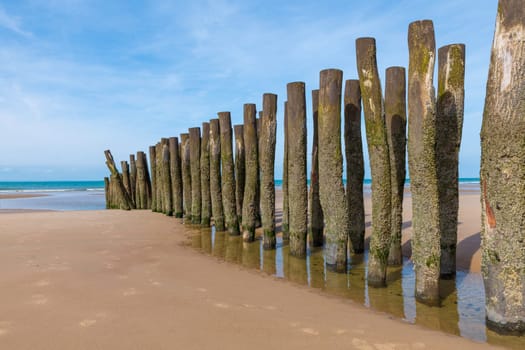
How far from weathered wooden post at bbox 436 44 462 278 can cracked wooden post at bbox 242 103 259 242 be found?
3.61 meters

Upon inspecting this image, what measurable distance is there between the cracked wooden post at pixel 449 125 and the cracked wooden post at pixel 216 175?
16.7ft

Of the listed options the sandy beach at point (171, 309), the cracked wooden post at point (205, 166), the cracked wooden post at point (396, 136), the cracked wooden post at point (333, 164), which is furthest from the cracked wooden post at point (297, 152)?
the cracked wooden post at point (205, 166)

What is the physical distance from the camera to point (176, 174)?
37.1ft

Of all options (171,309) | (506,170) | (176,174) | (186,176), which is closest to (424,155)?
(506,170)

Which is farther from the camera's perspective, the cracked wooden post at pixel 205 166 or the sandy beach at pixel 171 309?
the cracked wooden post at pixel 205 166

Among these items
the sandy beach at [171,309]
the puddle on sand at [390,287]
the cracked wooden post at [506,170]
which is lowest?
the puddle on sand at [390,287]

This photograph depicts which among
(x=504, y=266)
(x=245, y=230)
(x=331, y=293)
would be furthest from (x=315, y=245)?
(x=504, y=266)

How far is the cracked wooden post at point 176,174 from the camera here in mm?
11352

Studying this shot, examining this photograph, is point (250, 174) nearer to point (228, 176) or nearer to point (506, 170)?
point (228, 176)

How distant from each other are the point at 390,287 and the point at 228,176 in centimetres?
441

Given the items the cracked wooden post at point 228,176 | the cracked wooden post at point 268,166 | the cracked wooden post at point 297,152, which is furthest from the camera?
the cracked wooden post at point 228,176

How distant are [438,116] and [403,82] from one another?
0.80 m

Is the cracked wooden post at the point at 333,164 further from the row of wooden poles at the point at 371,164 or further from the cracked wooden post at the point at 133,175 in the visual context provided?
the cracked wooden post at the point at 133,175

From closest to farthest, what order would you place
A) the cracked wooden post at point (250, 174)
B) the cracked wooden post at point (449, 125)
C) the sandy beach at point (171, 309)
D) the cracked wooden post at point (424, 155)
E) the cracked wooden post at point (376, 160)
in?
the sandy beach at point (171, 309) < the cracked wooden post at point (424, 155) < the cracked wooden post at point (376, 160) < the cracked wooden post at point (449, 125) < the cracked wooden post at point (250, 174)
